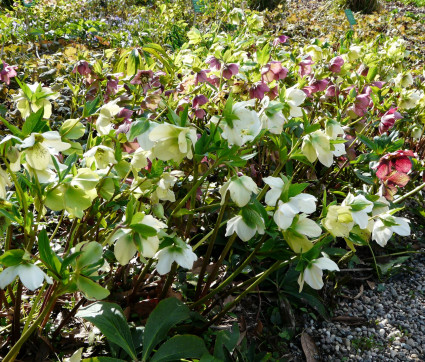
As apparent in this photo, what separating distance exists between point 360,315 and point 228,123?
3.10 feet

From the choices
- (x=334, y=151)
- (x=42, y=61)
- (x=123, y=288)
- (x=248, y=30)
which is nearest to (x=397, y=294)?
(x=334, y=151)

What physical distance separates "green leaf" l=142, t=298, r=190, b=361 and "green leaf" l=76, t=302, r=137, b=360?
35 millimetres

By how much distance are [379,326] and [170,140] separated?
1.02 metres

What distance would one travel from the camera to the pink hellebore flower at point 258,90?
4.57 feet

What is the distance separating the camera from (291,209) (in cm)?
77

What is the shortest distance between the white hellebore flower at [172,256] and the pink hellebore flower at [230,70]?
739 mm

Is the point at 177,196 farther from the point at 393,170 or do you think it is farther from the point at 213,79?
the point at 393,170

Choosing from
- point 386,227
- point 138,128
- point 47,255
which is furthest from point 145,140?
point 386,227

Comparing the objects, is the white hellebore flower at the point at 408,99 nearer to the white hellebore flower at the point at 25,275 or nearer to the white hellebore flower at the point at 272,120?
the white hellebore flower at the point at 272,120

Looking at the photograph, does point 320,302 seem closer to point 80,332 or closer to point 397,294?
point 397,294

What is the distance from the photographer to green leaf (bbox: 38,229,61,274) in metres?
0.66

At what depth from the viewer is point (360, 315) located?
146 cm

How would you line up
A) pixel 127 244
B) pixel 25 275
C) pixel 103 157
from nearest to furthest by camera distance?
pixel 25 275 → pixel 127 244 → pixel 103 157

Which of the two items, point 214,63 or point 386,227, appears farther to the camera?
point 214,63
